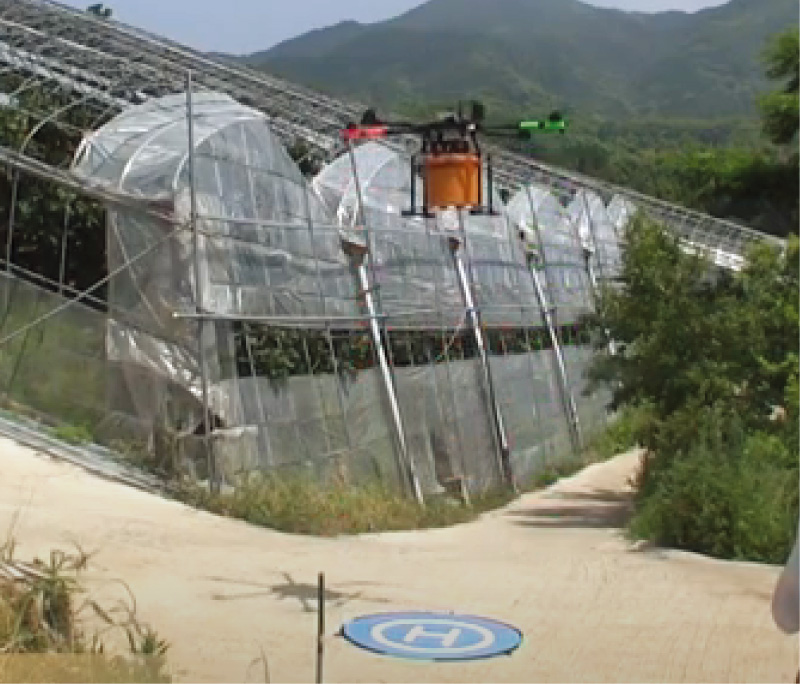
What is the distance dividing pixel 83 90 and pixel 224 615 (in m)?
11.0

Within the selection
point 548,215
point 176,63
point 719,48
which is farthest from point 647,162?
point 719,48

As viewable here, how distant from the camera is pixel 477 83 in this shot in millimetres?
127625

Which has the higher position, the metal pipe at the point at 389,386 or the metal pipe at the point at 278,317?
the metal pipe at the point at 278,317

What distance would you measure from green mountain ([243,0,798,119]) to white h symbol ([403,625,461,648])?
344ft

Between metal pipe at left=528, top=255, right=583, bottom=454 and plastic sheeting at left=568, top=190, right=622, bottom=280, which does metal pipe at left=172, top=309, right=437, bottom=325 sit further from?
plastic sheeting at left=568, top=190, right=622, bottom=280

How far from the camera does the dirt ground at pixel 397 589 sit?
7.71 metres

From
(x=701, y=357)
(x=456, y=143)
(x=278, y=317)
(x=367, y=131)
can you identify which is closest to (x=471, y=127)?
(x=456, y=143)

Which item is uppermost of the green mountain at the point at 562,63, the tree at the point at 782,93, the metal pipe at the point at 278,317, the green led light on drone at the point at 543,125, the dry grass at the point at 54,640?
the green mountain at the point at 562,63

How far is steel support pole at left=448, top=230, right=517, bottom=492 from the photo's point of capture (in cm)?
2002

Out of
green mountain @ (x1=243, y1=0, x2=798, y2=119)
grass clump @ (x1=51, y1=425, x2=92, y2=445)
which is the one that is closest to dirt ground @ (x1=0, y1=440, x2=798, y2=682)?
grass clump @ (x1=51, y1=425, x2=92, y2=445)

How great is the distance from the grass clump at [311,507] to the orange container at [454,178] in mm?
3774

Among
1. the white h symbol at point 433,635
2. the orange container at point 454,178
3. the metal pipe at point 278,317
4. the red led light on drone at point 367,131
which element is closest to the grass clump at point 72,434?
the metal pipe at point 278,317

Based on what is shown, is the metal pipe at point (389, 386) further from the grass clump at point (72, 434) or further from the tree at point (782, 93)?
the tree at point (782, 93)

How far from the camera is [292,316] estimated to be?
15.4 meters
